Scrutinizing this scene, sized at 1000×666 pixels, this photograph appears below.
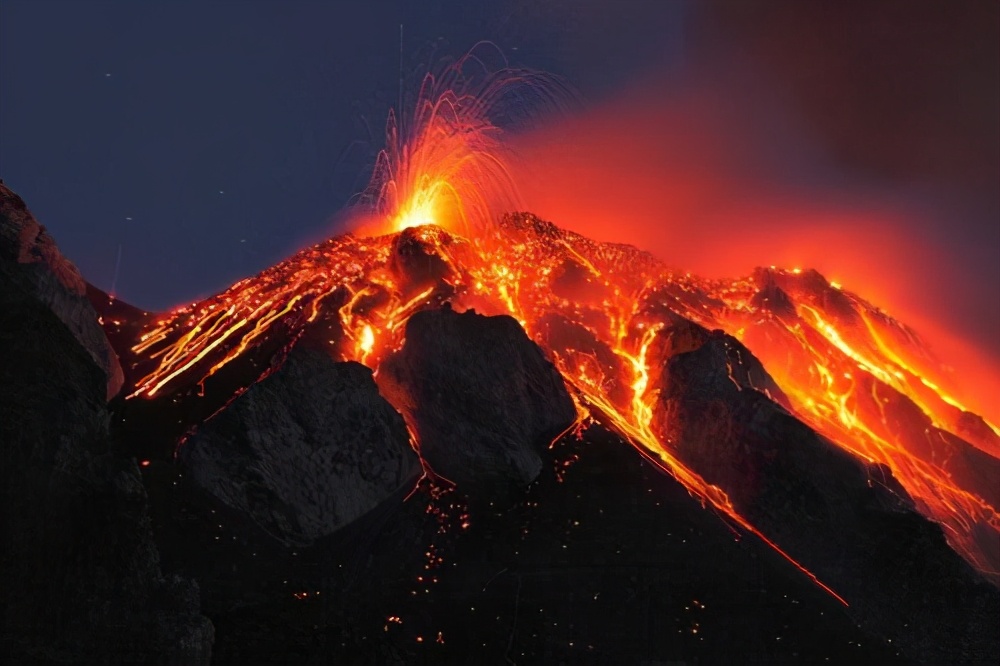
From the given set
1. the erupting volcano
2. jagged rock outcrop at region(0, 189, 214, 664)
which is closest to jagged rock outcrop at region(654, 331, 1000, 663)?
the erupting volcano

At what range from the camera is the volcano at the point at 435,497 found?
74.5ft

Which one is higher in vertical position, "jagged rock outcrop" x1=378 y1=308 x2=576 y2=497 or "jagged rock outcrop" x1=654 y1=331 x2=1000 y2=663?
"jagged rock outcrop" x1=378 y1=308 x2=576 y2=497

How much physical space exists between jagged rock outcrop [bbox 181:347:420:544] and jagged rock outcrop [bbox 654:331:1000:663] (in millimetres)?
13200

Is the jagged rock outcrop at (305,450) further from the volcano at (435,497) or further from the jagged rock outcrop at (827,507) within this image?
the jagged rock outcrop at (827,507)

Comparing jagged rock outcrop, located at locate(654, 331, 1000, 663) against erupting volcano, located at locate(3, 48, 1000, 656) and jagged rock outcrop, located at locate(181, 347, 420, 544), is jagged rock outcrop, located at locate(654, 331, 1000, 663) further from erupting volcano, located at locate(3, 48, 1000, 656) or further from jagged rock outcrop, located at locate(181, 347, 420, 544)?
jagged rock outcrop, located at locate(181, 347, 420, 544)

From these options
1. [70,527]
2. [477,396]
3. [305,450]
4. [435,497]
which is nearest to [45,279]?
[70,527]

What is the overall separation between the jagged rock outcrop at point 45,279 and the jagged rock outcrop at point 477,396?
10.8 meters

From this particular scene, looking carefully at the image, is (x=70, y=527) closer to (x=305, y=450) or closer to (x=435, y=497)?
(x=305, y=450)

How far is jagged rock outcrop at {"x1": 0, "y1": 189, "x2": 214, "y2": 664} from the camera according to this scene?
21.2m

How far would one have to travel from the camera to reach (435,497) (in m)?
27.9

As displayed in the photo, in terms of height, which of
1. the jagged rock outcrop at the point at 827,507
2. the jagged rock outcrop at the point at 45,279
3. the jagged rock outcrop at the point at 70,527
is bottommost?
the jagged rock outcrop at the point at 827,507

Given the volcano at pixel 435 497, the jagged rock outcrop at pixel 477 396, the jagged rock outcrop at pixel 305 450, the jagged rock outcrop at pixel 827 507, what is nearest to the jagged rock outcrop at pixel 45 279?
the volcano at pixel 435 497

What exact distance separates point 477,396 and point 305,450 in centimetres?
758

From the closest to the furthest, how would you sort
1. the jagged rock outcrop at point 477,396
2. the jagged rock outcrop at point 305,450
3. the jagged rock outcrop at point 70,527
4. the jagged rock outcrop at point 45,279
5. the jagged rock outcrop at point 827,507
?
the jagged rock outcrop at point 70,527, the jagged rock outcrop at point 305,450, the jagged rock outcrop at point 827,507, the jagged rock outcrop at point 45,279, the jagged rock outcrop at point 477,396
